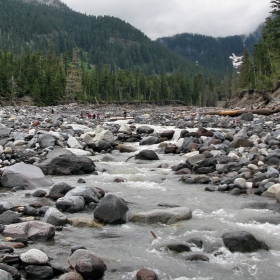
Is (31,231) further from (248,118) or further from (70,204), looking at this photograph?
(248,118)

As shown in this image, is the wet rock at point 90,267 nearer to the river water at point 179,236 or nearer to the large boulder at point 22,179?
the river water at point 179,236

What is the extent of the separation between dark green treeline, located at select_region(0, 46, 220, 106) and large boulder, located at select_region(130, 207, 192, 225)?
2368 inches

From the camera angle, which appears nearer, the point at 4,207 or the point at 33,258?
the point at 33,258

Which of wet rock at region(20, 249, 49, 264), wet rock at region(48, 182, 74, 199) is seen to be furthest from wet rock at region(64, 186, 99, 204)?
wet rock at region(20, 249, 49, 264)

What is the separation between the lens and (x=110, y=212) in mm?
7215

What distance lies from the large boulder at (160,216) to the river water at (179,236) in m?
0.17

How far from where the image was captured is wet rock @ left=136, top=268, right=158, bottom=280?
15.9ft

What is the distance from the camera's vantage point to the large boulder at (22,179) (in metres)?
9.95

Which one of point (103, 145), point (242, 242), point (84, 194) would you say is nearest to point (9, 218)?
point (84, 194)

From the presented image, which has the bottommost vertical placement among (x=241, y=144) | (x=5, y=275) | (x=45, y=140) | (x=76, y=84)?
(x=5, y=275)

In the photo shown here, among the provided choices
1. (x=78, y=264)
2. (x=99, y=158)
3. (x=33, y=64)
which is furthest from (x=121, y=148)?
(x=33, y=64)

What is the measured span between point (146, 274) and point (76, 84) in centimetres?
7335

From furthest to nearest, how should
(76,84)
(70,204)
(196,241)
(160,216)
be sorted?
(76,84)
(70,204)
(160,216)
(196,241)

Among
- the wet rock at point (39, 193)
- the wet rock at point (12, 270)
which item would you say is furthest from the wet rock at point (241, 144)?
the wet rock at point (12, 270)
